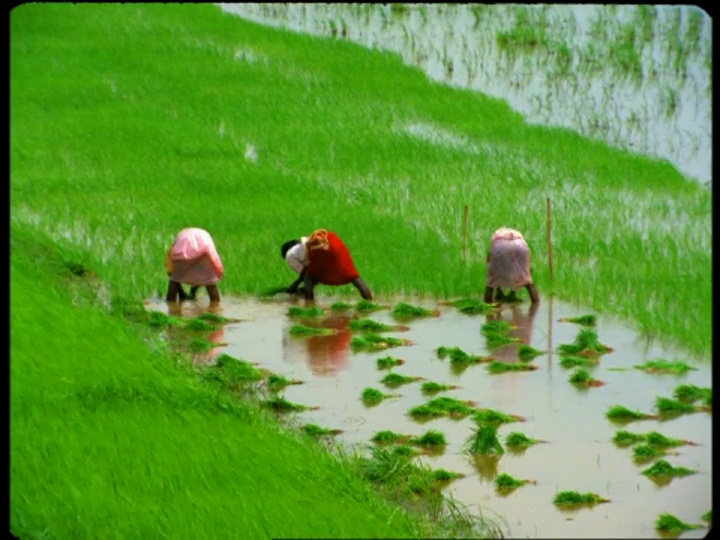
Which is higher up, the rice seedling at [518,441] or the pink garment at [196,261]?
the pink garment at [196,261]

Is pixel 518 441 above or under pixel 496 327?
under

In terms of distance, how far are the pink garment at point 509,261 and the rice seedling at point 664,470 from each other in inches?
106

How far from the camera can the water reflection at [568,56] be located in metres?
13.5

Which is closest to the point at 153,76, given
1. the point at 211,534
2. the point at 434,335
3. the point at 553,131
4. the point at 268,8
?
the point at 268,8

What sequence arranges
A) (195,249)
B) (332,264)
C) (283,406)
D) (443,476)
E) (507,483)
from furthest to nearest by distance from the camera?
(195,249) < (332,264) < (283,406) < (443,476) < (507,483)

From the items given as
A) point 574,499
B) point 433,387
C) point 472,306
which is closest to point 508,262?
point 472,306

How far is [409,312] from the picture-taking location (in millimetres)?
8852

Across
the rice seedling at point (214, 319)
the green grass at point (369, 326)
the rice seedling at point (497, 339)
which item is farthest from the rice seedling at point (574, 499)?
the rice seedling at point (214, 319)

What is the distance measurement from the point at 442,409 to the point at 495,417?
0.25m

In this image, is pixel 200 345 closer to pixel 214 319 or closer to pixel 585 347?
pixel 214 319

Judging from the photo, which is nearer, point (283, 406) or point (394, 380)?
point (283, 406)

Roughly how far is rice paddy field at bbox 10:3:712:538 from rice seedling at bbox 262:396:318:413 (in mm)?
75

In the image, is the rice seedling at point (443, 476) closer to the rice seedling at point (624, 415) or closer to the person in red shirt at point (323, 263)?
the rice seedling at point (624, 415)

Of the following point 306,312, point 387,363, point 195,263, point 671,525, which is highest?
point 195,263
